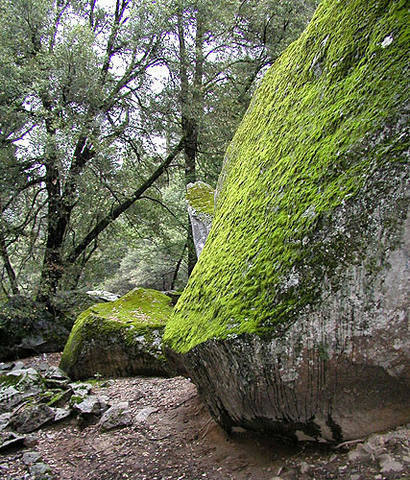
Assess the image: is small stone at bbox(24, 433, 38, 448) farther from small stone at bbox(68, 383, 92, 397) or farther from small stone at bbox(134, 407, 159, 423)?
small stone at bbox(134, 407, 159, 423)

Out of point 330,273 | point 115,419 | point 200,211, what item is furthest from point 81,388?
point 330,273

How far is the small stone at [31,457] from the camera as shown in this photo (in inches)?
135

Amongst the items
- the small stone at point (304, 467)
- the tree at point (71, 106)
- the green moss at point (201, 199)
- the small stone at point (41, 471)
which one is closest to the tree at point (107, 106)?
the tree at point (71, 106)

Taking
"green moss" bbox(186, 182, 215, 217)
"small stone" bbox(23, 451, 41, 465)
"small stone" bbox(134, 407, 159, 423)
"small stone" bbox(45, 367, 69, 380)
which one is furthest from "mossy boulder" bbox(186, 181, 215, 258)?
"small stone" bbox(23, 451, 41, 465)

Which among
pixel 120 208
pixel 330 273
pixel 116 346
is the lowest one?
pixel 116 346

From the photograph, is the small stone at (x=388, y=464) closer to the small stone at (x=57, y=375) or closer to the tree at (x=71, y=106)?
the small stone at (x=57, y=375)

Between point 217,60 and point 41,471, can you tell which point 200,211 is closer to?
point 41,471

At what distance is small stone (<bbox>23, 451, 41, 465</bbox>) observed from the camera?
343 centimetres

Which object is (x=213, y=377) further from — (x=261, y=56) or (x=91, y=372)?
(x=261, y=56)

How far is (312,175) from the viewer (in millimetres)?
2377

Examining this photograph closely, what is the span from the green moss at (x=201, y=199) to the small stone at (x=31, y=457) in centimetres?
456

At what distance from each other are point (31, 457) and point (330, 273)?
3440mm

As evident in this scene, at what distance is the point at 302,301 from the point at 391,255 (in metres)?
0.53

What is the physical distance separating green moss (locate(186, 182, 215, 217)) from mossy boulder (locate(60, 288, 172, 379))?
2215 mm
